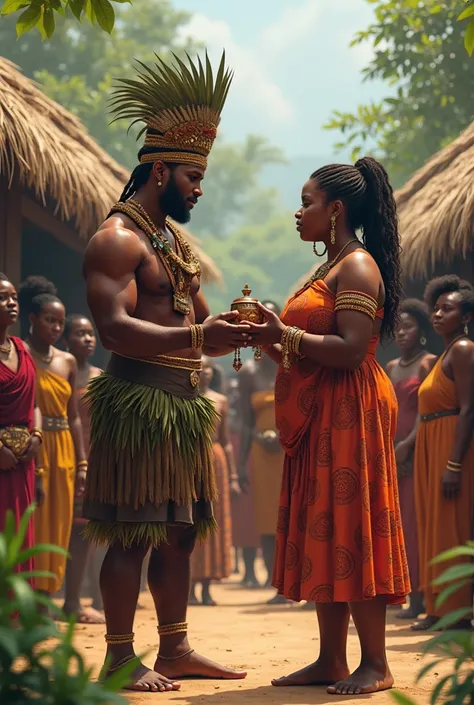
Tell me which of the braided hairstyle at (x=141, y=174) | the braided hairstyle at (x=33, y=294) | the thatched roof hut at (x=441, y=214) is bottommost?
the braided hairstyle at (x=141, y=174)

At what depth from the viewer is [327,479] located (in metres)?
5.13

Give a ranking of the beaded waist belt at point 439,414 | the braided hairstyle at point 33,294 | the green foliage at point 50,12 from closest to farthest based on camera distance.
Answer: the green foliage at point 50,12, the beaded waist belt at point 439,414, the braided hairstyle at point 33,294

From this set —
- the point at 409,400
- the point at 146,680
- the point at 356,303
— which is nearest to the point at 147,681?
the point at 146,680

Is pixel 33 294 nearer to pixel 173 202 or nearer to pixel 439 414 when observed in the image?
pixel 439 414

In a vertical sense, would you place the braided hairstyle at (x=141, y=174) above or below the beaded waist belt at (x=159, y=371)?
above

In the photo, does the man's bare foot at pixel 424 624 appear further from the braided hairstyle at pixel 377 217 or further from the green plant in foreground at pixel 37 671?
the green plant in foreground at pixel 37 671

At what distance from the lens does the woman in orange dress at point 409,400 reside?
30.4ft

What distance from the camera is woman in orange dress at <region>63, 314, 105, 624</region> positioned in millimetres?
8883

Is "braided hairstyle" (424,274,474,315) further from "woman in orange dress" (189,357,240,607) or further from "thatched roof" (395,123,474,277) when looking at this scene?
"woman in orange dress" (189,357,240,607)

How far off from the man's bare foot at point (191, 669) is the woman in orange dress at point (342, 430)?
0.32 meters

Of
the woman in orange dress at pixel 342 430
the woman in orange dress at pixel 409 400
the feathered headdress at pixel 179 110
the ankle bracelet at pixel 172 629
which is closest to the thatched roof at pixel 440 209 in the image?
the woman in orange dress at pixel 409 400

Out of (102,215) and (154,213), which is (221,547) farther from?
(154,213)

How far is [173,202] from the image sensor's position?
544cm

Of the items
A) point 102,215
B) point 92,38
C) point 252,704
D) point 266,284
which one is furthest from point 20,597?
point 266,284
